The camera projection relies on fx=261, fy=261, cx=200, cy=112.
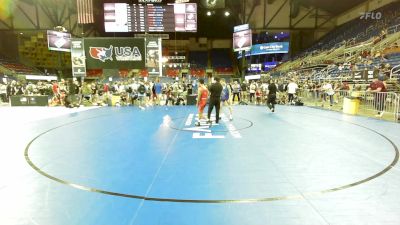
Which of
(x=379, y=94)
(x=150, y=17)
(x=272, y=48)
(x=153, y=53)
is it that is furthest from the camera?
(x=272, y=48)

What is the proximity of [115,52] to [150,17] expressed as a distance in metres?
3.63

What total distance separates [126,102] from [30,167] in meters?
13.8

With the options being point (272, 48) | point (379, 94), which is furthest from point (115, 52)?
point (272, 48)

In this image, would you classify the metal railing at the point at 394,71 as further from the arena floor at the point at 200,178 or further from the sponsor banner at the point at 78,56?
the sponsor banner at the point at 78,56

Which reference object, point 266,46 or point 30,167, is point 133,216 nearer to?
point 30,167

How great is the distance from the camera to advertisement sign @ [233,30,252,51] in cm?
2191

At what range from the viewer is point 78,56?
53.8 ft

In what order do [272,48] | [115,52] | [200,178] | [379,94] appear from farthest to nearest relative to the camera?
[272,48], [115,52], [379,94], [200,178]

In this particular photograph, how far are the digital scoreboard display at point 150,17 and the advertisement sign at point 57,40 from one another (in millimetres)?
4252

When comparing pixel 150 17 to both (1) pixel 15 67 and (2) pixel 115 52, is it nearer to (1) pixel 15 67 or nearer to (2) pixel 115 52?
(2) pixel 115 52

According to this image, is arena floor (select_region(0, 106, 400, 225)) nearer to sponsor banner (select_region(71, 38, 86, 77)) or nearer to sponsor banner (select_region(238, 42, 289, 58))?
sponsor banner (select_region(71, 38, 86, 77))

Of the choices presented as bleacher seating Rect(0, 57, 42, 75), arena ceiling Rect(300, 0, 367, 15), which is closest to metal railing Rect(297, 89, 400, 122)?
arena ceiling Rect(300, 0, 367, 15)

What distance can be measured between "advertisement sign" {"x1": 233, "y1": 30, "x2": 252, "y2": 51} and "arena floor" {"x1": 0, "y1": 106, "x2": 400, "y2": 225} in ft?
51.5

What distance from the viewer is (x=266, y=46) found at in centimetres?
3634
